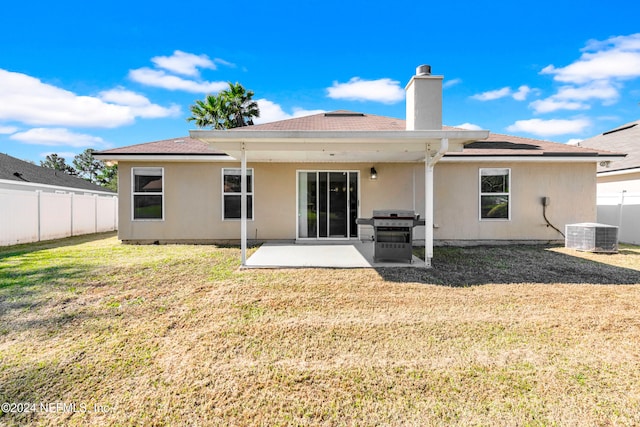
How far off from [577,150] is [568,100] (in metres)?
17.0

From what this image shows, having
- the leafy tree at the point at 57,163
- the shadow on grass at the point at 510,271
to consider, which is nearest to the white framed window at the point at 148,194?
the shadow on grass at the point at 510,271

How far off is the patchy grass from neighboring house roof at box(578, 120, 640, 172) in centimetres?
772

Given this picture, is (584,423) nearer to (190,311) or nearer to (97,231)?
(190,311)

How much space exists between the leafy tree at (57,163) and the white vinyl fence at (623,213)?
61891 millimetres

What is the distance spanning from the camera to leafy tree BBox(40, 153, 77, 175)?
1892 inches

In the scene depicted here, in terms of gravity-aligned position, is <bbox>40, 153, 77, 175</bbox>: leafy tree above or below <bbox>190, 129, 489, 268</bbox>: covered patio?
above

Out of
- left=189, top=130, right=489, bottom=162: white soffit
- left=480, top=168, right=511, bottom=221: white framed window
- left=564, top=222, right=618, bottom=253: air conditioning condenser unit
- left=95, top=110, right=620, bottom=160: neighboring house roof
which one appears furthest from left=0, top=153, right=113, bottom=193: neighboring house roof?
left=564, top=222, right=618, bottom=253: air conditioning condenser unit

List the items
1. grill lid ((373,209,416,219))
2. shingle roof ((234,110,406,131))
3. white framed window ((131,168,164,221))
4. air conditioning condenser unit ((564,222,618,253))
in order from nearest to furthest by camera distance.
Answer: grill lid ((373,209,416,219)) < air conditioning condenser unit ((564,222,618,253)) < white framed window ((131,168,164,221)) < shingle roof ((234,110,406,131))

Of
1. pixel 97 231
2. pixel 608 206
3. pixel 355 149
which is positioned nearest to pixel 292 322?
pixel 355 149

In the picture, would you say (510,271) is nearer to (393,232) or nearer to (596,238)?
(393,232)

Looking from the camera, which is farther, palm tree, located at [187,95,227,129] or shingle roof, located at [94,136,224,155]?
palm tree, located at [187,95,227,129]

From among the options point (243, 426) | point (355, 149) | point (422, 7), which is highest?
point (422, 7)

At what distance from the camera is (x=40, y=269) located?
244 inches

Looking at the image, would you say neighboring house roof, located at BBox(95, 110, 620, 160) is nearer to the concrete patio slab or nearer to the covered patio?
the covered patio
